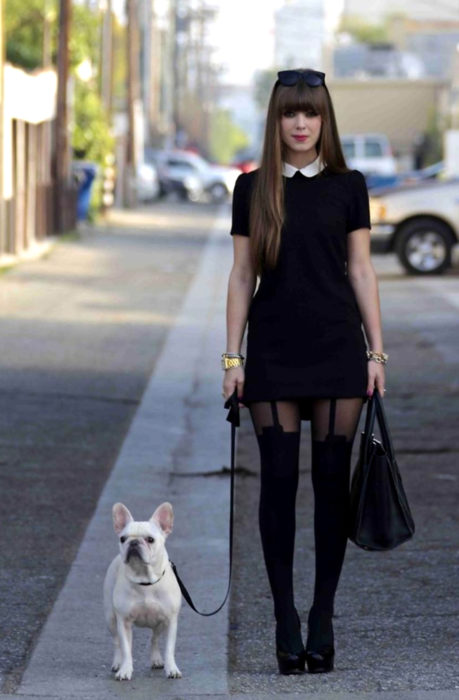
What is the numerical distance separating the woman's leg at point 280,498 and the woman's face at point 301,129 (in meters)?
0.76

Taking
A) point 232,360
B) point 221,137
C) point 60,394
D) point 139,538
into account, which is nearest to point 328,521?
point 232,360

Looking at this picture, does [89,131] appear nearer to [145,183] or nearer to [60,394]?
[145,183]

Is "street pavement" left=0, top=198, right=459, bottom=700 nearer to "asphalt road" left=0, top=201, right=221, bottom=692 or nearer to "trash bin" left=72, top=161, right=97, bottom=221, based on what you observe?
"asphalt road" left=0, top=201, right=221, bottom=692

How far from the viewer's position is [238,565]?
262 inches

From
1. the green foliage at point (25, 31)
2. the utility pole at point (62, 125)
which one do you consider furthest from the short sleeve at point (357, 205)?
the green foliage at point (25, 31)

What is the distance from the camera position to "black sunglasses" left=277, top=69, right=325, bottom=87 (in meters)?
4.97

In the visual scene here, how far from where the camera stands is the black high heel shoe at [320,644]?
5031 millimetres

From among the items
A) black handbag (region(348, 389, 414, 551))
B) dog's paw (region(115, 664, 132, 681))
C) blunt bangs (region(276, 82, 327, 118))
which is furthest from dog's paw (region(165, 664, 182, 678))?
blunt bangs (region(276, 82, 327, 118))

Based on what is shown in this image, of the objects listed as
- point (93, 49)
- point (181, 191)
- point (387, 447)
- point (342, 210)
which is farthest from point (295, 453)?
point (181, 191)

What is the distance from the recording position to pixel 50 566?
6551 mm

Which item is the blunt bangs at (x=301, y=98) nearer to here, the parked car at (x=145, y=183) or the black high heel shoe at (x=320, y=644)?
the black high heel shoe at (x=320, y=644)

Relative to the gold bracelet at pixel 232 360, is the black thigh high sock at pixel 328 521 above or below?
below

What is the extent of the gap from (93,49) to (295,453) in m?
39.8

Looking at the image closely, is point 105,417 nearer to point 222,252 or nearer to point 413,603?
point 413,603
